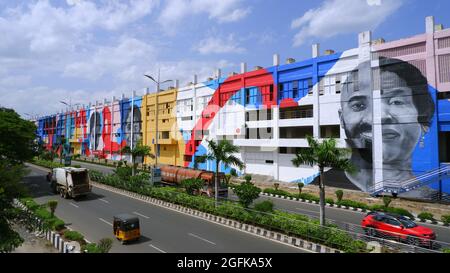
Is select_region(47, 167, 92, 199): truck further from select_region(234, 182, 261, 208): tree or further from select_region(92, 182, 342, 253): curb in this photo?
select_region(234, 182, 261, 208): tree

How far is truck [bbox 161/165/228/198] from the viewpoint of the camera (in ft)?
99.3

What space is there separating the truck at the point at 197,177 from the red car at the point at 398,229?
46.4ft

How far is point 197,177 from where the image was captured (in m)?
32.9

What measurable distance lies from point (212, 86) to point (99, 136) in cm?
5033

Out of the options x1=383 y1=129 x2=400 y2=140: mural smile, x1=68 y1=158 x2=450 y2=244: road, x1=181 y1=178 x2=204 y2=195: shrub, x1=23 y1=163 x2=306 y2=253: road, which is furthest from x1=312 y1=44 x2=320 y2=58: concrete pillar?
x1=23 y1=163 x2=306 y2=253: road

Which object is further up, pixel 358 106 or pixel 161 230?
pixel 358 106

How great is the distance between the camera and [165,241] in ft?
58.1

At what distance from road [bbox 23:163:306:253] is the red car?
16.8 feet

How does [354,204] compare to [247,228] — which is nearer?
[247,228]

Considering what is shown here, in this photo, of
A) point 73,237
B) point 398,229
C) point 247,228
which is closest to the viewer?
point 73,237

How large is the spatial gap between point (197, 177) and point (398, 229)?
19748mm

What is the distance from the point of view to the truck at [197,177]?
3028 centimetres

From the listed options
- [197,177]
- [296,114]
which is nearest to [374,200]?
[296,114]

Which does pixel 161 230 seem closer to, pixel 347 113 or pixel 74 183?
pixel 74 183
